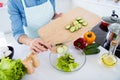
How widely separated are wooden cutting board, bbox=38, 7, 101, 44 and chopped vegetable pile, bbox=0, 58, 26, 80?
18 centimetres

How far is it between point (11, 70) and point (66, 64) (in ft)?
0.84

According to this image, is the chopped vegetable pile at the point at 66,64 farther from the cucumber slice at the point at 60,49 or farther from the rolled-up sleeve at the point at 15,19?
the rolled-up sleeve at the point at 15,19

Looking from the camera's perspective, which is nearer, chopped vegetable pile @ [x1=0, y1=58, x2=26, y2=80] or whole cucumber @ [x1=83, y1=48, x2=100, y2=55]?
chopped vegetable pile @ [x1=0, y1=58, x2=26, y2=80]

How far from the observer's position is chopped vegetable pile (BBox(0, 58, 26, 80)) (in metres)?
0.67

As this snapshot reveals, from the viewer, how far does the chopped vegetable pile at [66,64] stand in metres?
0.79

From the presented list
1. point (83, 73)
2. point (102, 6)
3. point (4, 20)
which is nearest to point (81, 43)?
point (83, 73)

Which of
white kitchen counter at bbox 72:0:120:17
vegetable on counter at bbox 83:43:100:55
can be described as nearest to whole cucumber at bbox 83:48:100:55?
vegetable on counter at bbox 83:43:100:55

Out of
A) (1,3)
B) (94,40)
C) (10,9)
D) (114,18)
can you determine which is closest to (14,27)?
(10,9)

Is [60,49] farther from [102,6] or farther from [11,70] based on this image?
[102,6]

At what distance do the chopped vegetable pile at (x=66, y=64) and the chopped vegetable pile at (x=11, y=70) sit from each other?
19 cm

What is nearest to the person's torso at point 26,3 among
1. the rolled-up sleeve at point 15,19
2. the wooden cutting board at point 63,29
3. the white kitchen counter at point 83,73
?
the rolled-up sleeve at point 15,19

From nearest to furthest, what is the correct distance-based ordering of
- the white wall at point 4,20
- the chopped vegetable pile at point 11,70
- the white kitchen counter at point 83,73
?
the chopped vegetable pile at point 11,70 < the white kitchen counter at point 83,73 < the white wall at point 4,20

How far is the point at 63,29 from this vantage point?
33.7 inches

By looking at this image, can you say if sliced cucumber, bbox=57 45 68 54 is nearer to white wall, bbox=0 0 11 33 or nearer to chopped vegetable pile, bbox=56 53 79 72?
chopped vegetable pile, bbox=56 53 79 72
